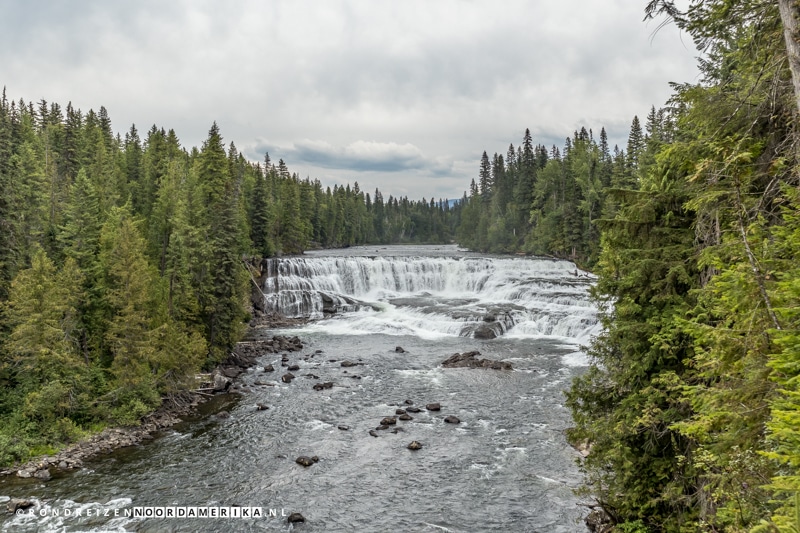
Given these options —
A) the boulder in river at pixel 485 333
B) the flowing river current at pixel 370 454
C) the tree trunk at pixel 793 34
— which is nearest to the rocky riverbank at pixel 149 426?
the flowing river current at pixel 370 454

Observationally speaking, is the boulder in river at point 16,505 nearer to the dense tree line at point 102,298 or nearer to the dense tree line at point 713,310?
the dense tree line at point 102,298

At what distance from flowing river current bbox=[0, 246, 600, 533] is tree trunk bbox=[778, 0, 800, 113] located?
1190cm

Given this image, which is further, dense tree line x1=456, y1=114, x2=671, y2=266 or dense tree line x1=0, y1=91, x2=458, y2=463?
dense tree line x1=456, y1=114, x2=671, y2=266

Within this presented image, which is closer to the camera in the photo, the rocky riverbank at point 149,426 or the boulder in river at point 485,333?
the rocky riverbank at point 149,426

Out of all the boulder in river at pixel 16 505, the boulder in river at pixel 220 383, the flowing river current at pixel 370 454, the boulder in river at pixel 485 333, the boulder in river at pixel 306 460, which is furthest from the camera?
the boulder in river at pixel 485 333

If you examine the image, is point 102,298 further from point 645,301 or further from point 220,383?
point 645,301

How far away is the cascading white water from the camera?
37188 mm

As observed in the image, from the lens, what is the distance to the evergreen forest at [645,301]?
5914 millimetres

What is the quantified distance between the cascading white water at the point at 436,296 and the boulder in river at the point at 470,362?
6.12 meters

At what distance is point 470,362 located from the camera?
94.8ft

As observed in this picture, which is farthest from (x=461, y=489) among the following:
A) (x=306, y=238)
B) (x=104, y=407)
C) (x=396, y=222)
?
(x=396, y=222)

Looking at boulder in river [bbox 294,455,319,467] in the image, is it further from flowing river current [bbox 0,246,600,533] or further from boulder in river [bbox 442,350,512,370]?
boulder in river [bbox 442,350,512,370]

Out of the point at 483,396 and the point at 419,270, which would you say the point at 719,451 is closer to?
the point at 483,396

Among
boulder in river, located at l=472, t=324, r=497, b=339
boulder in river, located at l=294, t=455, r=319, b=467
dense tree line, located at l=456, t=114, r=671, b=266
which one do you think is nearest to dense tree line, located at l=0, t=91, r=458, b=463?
boulder in river, located at l=294, t=455, r=319, b=467
